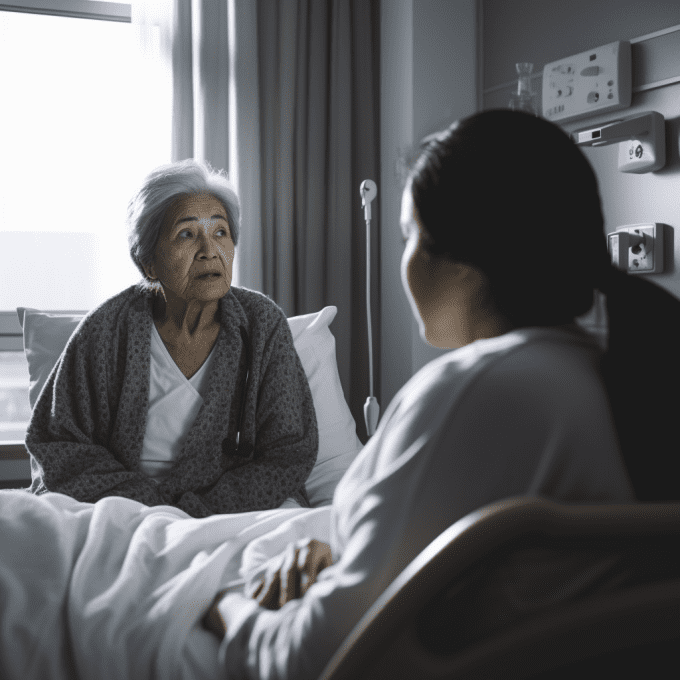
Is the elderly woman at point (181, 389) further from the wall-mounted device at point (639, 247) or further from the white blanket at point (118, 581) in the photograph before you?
the wall-mounted device at point (639, 247)

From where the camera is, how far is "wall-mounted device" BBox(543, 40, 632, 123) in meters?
1.86

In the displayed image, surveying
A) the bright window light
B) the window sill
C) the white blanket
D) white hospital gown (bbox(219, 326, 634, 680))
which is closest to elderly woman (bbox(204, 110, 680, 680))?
white hospital gown (bbox(219, 326, 634, 680))

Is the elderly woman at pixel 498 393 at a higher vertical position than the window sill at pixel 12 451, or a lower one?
higher

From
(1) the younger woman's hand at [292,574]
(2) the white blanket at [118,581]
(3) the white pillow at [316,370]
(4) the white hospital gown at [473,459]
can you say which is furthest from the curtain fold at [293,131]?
(4) the white hospital gown at [473,459]

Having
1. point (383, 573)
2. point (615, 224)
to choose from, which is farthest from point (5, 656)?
point (615, 224)

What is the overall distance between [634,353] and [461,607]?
261 mm

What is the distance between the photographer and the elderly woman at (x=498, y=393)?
0.58 m

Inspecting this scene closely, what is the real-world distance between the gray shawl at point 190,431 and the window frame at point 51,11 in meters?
0.98

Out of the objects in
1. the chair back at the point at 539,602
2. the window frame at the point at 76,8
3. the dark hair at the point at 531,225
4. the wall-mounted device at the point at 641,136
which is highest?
the window frame at the point at 76,8

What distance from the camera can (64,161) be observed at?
2680mm

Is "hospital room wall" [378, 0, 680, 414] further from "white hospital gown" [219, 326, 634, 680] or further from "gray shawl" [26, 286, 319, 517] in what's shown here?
"white hospital gown" [219, 326, 634, 680]

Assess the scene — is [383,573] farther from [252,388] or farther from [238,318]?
[238,318]

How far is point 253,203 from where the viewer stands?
2660mm

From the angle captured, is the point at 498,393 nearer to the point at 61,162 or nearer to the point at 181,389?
the point at 181,389
